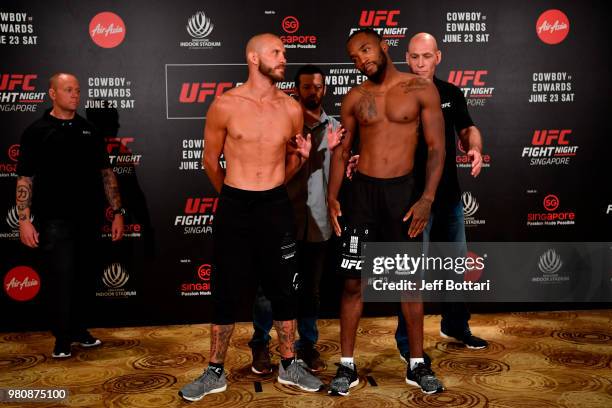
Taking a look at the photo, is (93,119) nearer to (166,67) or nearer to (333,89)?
(166,67)

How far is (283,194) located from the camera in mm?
3406

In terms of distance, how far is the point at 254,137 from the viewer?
3271mm

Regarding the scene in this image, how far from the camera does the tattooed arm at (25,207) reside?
404 cm

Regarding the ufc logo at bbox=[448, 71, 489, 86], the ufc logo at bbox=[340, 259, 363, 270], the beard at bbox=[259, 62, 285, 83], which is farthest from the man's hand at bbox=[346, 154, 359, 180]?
the ufc logo at bbox=[448, 71, 489, 86]

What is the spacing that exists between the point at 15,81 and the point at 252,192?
2209mm

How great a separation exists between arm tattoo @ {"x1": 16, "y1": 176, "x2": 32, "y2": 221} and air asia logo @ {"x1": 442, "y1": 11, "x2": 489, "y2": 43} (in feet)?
10.1

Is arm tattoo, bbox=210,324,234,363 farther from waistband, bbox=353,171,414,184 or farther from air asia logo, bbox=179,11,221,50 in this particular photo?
air asia logo, bbox=179,11,221,50

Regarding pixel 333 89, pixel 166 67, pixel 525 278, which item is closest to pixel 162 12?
pixel 166 67

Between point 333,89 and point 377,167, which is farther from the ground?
point 333,89

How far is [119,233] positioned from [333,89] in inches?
72.8

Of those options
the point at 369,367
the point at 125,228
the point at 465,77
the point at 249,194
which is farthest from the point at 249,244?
the point at 465,77

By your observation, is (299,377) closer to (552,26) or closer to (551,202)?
(551,202)

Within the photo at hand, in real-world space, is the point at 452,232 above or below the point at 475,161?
below

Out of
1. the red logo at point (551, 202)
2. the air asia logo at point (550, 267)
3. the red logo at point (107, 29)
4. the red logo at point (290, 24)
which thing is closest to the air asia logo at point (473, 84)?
the red logo at point (551, 202)
